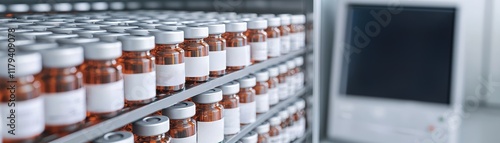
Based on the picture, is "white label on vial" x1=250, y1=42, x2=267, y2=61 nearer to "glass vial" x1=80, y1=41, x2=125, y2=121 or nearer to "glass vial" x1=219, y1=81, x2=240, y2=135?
"glass vial" x1=219, y1=81, x2=240, y2=135

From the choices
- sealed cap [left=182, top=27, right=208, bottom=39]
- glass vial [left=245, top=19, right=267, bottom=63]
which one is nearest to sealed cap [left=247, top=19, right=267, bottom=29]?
glass vial [left=245, top=19, right=267, bottom=63]

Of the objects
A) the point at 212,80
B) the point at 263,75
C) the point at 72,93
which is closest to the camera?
the point at 72,93

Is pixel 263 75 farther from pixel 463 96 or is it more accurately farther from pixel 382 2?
pixel 463 96

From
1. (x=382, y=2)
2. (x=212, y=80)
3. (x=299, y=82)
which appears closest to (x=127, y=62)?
(x=212, y=80)

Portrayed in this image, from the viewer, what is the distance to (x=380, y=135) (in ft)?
7.11

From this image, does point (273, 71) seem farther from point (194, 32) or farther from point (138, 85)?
point (138, 85)

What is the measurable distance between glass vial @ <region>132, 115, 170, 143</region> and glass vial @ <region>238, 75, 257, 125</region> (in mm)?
393

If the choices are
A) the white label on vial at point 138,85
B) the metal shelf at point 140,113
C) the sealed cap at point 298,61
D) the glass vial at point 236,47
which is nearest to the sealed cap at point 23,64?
the metal shelf at point 140,113

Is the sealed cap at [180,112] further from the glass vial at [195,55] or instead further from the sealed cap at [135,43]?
the sealed cap at [135,43]

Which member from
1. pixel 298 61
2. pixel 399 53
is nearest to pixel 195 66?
pixel 298 61

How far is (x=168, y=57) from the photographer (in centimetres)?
97

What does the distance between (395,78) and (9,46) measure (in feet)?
5.59

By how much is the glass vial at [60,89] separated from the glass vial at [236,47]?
1.86 feet

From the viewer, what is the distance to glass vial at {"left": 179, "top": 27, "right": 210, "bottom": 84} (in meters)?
1.07
